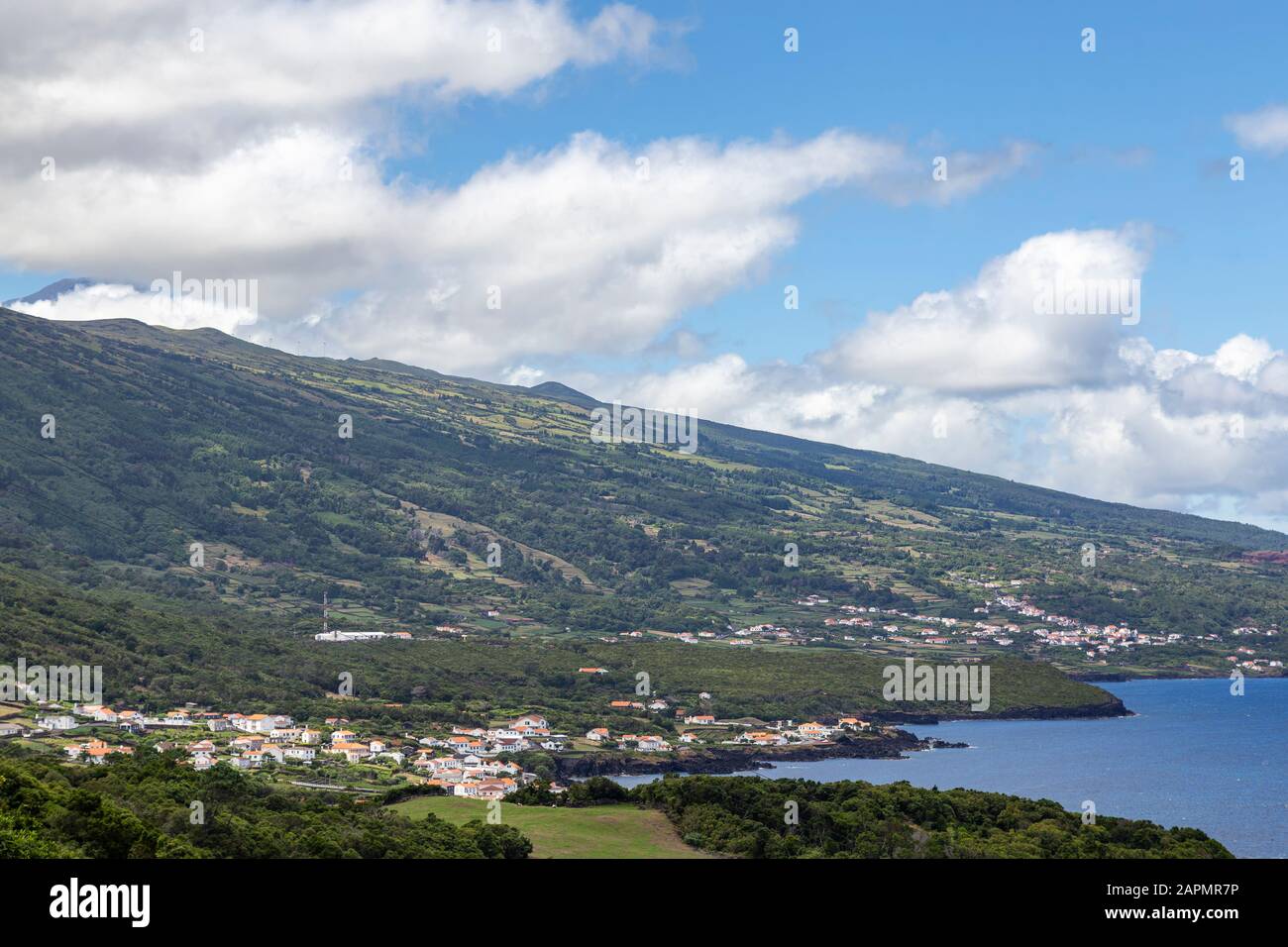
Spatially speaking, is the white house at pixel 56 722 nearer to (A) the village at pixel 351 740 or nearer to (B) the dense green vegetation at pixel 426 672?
(A) the village at pixel 351 740

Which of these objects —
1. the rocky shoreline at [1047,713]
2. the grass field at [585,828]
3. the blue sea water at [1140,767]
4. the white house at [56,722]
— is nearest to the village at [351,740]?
the white house at [56,722]

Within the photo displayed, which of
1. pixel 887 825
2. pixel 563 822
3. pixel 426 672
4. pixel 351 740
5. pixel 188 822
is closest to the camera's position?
pixel 188 822

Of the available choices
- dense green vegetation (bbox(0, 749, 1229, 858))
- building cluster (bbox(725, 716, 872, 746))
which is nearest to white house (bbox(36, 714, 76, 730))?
dense green vegetation (bbox(0, 749, 1229, 858))

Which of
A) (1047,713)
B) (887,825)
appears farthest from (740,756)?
(887,825)

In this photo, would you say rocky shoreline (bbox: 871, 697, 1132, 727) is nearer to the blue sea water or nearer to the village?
the blue sea water

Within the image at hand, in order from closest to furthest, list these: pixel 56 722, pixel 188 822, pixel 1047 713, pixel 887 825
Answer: pixel 188 822 → pixel 887 825 → pixel 56 722 → pixel 1047 713

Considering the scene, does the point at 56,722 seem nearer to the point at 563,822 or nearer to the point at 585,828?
the point at 563,822

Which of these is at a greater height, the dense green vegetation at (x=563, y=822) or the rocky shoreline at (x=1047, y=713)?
the dense green vegetation at (x=563, y=822)
